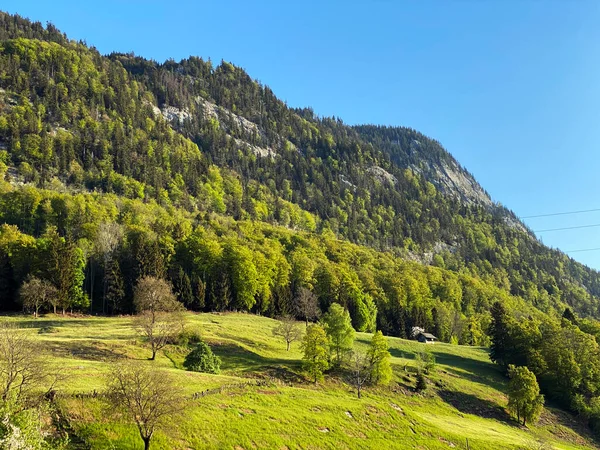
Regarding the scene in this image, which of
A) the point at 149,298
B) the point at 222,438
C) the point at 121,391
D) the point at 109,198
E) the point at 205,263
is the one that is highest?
the point at 109,198

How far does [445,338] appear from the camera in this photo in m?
159

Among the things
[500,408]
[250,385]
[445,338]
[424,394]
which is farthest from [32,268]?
[445,338]

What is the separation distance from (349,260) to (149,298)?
437 ft

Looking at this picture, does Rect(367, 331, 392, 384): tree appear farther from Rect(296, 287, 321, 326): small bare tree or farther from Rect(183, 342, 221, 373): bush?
Rect(296, 287, 321, 326): small bare tree

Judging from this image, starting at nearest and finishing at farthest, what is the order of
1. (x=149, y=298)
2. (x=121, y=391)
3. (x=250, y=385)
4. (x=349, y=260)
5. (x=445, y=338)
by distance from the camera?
(x=121, y=391)
(x=250, y=385)
(x=149, y=298)
(x=445, y=338)
(x=349, y=260)

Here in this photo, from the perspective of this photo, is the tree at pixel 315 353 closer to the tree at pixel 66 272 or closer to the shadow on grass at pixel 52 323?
the shadow on grass at pixel 52 323

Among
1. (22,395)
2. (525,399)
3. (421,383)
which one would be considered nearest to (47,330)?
(22,395)

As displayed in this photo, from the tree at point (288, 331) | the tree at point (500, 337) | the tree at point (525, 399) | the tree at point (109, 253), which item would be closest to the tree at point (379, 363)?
the tree at point (288, 331)

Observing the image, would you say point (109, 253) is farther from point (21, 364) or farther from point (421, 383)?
point (421, 383)

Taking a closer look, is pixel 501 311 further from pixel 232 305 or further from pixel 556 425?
pixel 232 305

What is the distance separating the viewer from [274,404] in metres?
51.0

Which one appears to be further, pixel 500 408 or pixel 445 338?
pixel 445 338

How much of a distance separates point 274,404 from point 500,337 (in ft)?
272

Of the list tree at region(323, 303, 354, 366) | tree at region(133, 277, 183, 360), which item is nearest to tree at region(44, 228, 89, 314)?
tree at region(133, 277, 183, 360)
